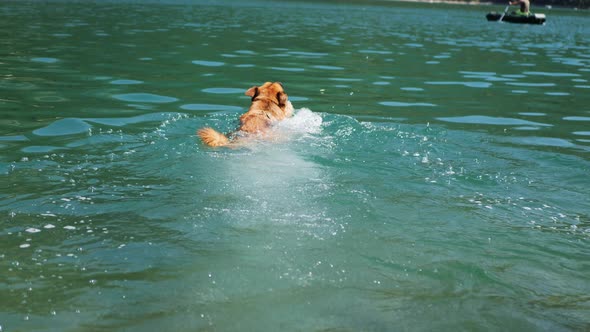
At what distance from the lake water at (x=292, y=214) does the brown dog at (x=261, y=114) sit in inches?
6.9

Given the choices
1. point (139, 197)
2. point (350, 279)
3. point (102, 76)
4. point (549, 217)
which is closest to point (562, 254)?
point (549, 217)

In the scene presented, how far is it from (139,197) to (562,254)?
11.4 feet

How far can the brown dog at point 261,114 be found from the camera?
6.33 m

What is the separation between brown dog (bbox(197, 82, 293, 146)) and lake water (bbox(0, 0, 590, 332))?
0.17 metres

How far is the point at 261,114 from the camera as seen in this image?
24.3 ft

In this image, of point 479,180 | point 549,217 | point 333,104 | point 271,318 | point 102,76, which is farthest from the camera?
point 102,76

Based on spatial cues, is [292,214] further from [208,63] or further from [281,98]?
[208,63]

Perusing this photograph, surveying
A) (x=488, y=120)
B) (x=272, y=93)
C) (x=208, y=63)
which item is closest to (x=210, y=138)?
(x=272, y=93)

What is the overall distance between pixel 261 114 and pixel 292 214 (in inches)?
123

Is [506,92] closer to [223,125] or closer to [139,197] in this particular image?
[223,125]

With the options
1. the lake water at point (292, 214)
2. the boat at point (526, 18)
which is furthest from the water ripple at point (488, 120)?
the boat at point (526, 18)

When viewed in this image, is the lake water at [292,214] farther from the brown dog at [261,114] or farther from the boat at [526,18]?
the boat at [526,18]

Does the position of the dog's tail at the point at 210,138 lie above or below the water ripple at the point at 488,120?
above

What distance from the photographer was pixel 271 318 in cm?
315
